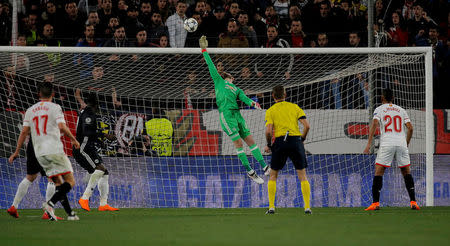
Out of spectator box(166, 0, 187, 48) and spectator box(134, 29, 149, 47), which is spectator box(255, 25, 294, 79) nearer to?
spectator box(166, 0, 187, 48)

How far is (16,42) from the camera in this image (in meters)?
13.8

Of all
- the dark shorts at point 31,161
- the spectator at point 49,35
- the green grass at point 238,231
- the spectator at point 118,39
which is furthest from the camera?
the spectator at point 49,35

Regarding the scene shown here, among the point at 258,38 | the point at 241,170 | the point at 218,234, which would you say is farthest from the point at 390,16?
the point at 218,234

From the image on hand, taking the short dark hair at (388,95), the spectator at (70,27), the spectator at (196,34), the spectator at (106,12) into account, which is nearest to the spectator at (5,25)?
the spectator at (70,27)

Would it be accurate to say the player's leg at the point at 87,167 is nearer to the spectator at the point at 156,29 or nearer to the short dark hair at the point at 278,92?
the short dark hair at the point at 278,92

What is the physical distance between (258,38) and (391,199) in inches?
175

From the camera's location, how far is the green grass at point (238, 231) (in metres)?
6.16

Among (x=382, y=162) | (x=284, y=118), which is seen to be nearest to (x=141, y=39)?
(x=284, y=118)

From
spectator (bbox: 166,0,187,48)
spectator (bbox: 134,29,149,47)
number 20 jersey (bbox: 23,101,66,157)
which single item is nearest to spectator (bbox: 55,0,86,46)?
spectator (bbox: 134,29,149,47)

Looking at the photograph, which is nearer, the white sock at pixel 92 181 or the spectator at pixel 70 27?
the white sock at pixel 92 181

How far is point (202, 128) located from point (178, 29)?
277cm

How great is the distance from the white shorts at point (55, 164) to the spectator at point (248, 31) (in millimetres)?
7102

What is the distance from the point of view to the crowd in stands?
48.6ft

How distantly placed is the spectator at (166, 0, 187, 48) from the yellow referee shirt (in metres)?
5.79
